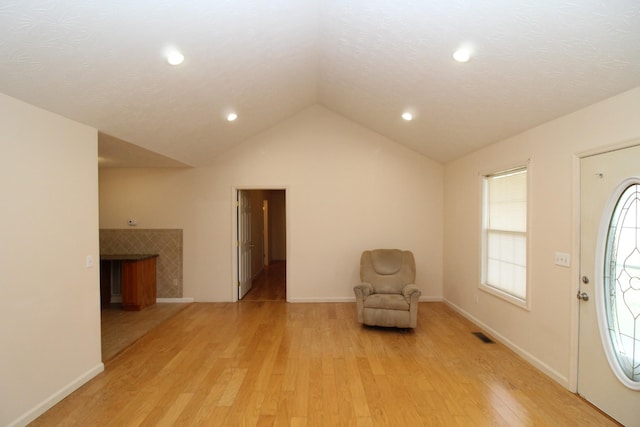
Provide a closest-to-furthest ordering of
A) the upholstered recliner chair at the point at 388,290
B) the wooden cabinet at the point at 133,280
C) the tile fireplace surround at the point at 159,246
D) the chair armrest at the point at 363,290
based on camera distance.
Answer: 1. the upholstered recliner chair at the point at 388,290
2. the chair armrest at the point at 363,290
3. the wooden cabinet at the point at 133,280
4. the tile fireplace surround at the point at 159,246

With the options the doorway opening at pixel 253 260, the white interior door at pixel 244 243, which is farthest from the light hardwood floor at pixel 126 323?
the doorway opening at pixel 253 260

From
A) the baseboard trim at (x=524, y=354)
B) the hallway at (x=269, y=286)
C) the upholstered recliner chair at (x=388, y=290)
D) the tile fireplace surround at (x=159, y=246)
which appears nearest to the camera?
the baseboard trim at (x=524, y=354)

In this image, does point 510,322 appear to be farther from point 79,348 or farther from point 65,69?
point 65,69

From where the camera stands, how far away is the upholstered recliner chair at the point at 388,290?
3.86 m

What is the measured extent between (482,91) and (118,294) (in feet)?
20.0

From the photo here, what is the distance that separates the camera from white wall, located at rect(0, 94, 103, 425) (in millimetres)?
2096

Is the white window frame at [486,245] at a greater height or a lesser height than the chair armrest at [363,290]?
greater

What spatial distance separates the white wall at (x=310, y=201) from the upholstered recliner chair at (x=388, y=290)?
2.09 ft

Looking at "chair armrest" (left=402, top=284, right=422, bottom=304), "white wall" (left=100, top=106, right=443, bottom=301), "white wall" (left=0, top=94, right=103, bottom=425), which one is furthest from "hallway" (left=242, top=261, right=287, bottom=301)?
"white wall" (left=0, top=94, right=103, bottom=425)

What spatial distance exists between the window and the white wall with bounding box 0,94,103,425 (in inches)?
171

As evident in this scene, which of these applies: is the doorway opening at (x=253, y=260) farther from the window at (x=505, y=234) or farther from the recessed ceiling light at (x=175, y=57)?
the window at (x=505, y=234)

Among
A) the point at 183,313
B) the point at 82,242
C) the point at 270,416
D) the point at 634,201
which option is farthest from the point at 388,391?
the point at 183,313

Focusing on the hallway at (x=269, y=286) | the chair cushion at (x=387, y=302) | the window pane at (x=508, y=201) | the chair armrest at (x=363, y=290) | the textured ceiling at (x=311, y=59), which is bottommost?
the hallway at (x=269, y=286)

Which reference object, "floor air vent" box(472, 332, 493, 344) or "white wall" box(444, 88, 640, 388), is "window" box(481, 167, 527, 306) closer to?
"white wall" box(444, 88, 640, 388)
